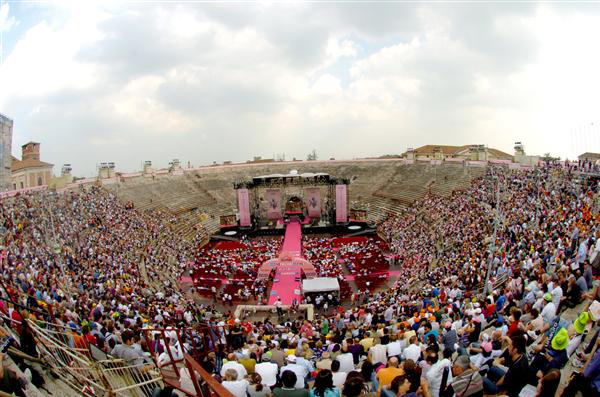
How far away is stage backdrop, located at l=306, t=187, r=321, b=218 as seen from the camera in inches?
1743

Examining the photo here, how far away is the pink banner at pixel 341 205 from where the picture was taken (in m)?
42.1

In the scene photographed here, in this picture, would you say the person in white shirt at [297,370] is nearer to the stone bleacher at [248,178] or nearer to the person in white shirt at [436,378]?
the person in white shirt at [436,378]

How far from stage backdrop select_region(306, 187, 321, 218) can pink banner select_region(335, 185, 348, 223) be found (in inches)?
115

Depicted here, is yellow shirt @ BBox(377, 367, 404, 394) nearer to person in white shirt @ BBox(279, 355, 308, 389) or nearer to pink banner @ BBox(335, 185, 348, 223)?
person in white shirt @ BBox(279, 355, 308, 389)

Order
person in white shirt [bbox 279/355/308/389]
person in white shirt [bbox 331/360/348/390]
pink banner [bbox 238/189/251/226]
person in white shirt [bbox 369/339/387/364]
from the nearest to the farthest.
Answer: person in white shirt [bbox 279/355/308/389] → person in white shirt [bbox 331/360/348/390] → person in white shirt [bbox 369/339/387/364] → pink banner [bbox 238/189/251/226]

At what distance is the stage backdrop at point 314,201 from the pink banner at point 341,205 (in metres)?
2.92

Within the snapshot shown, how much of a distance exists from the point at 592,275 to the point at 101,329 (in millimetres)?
12785

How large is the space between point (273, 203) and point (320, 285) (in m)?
22.5

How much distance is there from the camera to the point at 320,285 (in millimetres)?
22625

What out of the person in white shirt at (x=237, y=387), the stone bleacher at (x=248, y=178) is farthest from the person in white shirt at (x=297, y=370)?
the stone bleacher at (x=248, y=178)

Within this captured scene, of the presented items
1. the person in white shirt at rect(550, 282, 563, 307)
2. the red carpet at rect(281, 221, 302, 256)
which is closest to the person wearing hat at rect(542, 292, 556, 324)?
the person in white shirt at rect(550, 282, 563, 307)

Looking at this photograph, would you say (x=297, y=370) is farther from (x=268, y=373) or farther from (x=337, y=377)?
(x=337, y=377)

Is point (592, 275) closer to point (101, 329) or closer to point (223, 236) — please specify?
point (101, 329)

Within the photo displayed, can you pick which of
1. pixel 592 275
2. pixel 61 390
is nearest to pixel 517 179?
pixel 592 275
